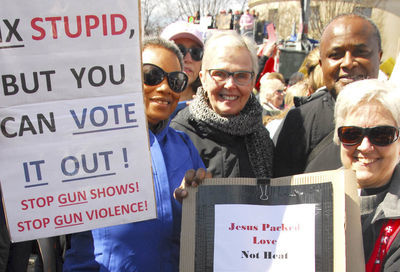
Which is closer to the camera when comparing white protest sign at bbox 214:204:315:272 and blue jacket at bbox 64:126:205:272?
white protest sign at bbox 214:204:315:272

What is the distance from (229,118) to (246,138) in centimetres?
17

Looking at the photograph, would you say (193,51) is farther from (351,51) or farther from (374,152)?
(374,152)

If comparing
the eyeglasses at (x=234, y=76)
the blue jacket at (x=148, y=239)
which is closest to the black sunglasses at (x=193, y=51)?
the eyeglasses at (x=234, y=76)

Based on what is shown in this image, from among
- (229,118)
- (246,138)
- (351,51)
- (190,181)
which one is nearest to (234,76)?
(229,118)

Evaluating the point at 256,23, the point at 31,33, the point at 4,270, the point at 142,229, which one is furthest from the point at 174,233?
the point at 256,23

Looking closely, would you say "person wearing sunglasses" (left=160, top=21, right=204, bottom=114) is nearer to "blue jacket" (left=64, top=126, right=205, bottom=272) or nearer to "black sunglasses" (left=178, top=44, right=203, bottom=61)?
"black sunglasses" (left=178, top=44, right=203, bottom=61)

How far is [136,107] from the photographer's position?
1572mm

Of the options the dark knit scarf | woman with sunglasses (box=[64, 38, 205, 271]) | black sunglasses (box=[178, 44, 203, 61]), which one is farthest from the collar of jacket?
black sunglasses (box=[178, 44, 203, 61])

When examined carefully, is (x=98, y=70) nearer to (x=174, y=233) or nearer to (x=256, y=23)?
(x=174, y=233)

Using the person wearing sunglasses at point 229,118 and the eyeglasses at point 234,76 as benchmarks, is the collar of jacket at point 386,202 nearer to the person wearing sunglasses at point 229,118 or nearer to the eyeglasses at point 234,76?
the person wearing sunglasses at point 229,118

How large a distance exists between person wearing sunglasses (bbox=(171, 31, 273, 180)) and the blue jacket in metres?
0.44

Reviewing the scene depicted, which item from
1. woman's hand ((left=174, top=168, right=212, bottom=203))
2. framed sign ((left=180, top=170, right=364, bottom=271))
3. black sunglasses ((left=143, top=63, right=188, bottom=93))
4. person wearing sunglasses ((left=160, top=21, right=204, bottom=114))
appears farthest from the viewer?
person wearing sunglasses ((left=160, top=21, right=204, bottom=114))

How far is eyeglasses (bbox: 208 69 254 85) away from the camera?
7.63 ft

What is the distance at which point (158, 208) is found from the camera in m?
1.78
